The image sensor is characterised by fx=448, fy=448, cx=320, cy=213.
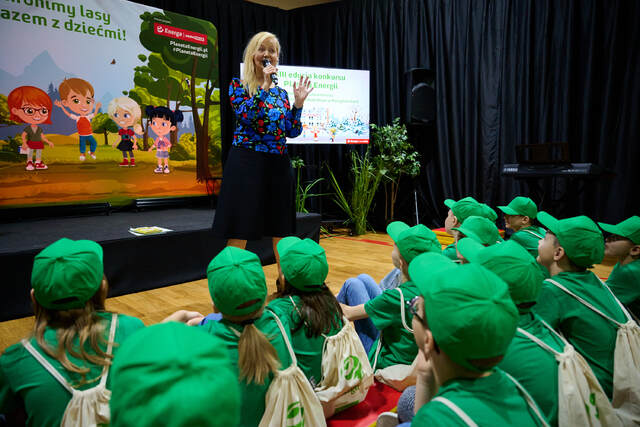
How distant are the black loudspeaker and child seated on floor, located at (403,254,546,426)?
16.7ft

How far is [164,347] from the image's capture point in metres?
0.54

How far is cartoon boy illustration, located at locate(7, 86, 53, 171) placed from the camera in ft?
14.2

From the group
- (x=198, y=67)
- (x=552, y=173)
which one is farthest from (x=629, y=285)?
(x=198, y=67)

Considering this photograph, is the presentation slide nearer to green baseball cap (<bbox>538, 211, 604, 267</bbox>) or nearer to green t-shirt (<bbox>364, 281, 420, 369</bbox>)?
green t-shirt (<bbox>364, 281, 420, 369</bbox>)

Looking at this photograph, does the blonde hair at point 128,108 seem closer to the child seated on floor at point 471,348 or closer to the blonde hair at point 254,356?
the blonde hair at point 254,356

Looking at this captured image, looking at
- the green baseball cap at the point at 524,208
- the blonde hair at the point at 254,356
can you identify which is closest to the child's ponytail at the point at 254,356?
the blonde hair at the point at 254,356

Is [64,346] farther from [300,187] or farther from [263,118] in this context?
[300,187]

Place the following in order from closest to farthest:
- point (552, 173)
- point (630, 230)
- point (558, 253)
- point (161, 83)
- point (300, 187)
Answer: point (558, 253) < point (630, 230) < point (552, 173) < point (161, 83) < point (300, 187)

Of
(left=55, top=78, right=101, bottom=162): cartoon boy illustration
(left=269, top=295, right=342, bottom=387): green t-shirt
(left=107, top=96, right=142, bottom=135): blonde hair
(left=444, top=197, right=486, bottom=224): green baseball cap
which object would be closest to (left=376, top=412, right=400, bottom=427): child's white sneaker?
(left=269, top=295, right=342, bottom=387): green t-shirt

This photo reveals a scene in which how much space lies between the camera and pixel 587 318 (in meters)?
1.39

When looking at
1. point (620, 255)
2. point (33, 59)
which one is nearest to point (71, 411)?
point (620, 255)

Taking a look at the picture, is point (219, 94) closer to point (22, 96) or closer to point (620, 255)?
point (22, 96)

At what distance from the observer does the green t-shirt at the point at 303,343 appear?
1.44m

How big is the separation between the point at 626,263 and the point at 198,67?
513 centimetres
